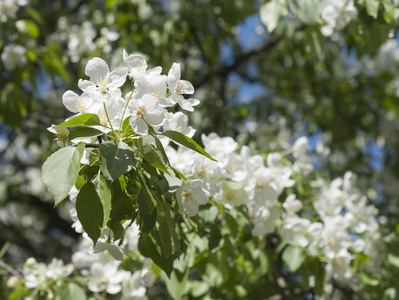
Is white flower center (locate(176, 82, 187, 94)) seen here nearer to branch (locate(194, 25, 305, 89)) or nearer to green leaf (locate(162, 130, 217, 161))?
green leaf (locate(162, 130, 217, 161))

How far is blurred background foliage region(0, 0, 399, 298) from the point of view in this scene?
3.23 m

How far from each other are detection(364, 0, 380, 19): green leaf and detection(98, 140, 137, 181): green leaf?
4.51 ft

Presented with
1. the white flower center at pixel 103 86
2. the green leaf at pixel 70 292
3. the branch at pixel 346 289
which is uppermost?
the white flower center at pixel 103 86

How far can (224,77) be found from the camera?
445 cm

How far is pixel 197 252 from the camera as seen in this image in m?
1.90

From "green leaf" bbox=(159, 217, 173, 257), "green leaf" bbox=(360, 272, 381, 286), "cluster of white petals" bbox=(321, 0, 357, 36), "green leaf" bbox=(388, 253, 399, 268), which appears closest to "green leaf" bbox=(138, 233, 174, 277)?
"green leaf" bbox=(159, 217, 173, 257)

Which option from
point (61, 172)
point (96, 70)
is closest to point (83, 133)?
point (61, 172)

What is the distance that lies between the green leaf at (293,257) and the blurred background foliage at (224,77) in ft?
2.37

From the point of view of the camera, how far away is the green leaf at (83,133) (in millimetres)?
1172

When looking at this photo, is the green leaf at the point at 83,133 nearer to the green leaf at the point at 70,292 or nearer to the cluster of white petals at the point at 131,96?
A: the cluster of white petals at the point at 131,96

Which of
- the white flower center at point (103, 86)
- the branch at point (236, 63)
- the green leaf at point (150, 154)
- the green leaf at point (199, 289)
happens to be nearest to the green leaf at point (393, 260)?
the green leaf at point (199, 289)

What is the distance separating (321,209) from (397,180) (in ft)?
9.65

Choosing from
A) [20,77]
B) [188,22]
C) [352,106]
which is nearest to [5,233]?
[20,77]

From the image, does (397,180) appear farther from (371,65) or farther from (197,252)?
(197,252)
